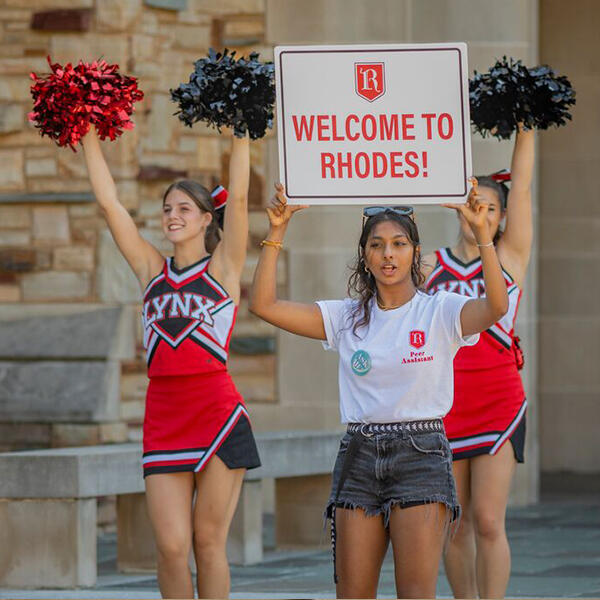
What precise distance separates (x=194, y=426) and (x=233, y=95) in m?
1.20

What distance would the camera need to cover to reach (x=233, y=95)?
5879 mm

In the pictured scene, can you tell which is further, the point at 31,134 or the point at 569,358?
the point at 569,358

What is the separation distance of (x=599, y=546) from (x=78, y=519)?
121 inches

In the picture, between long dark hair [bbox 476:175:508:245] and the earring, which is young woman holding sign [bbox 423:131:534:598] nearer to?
long dark hair [bbox 476:175:508:245]

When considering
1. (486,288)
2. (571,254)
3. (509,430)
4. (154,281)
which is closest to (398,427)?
(486,288)

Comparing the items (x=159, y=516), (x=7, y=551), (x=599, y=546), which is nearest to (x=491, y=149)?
(x=599, y=546)

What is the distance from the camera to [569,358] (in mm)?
12930

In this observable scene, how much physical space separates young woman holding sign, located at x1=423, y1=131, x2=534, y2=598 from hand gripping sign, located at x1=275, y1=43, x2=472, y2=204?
1075mm

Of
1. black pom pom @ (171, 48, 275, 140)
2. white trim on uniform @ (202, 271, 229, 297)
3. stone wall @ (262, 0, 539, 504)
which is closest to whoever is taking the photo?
black pom pom @ (171, 48, 275, 140)

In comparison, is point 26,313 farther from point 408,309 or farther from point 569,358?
point 408,309

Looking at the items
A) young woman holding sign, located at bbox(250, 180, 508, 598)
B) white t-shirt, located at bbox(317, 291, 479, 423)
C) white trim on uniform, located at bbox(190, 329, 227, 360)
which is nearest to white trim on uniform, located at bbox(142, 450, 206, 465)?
white trim on uniform, located at bbox(190, 329, 227, 360)

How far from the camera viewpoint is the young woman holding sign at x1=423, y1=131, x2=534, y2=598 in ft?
21.3

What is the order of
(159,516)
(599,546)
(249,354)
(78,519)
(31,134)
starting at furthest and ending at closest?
(249,354) → (31,134) → (599,546) → (78,519) → (159,516)

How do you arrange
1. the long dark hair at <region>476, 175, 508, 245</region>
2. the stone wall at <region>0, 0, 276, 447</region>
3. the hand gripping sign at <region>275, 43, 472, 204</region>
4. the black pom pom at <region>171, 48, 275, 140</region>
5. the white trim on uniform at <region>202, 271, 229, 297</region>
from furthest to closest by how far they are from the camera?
1. the stone wall at <region>0, 0, 276, 447</region>
2. the long dark hair at <region>476, 175, 508, 245</region>
3. the white trim on uniform at <region>202, 271, 229, 297</region>
4. the black pom pom at <region>171, 48, 275, 140</region>
5. the hand gripping sign at <region>275, 43, 472, 204</region>
